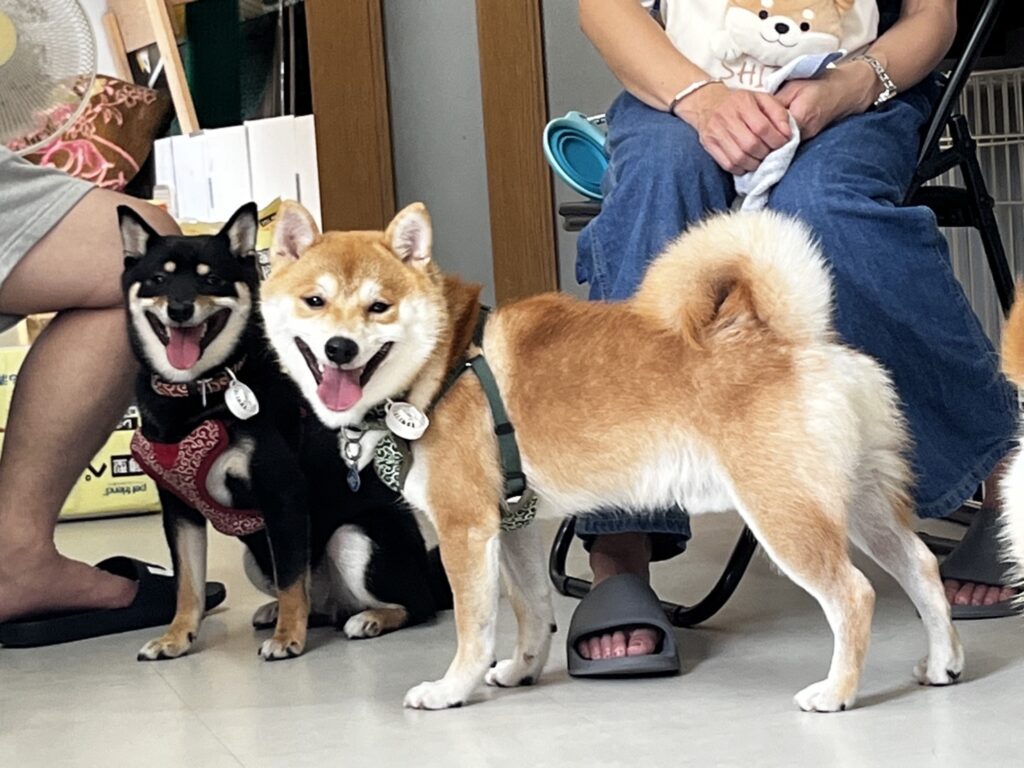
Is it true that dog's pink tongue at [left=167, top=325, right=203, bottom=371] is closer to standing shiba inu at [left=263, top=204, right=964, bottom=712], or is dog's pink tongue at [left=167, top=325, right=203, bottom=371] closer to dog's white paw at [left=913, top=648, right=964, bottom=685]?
standing shiba inu at [left=263, top=204, right=964, bottom=712]

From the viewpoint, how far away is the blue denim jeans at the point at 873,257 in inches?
68.1

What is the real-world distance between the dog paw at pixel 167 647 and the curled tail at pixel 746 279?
816mm

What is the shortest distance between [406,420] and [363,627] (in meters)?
0.47

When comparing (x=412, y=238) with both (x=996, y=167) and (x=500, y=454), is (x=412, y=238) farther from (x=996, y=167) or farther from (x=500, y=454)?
(x=996, y=167)

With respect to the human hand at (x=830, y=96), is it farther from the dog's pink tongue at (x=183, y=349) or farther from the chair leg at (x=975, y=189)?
the dog's pink tongue at (x=183, y=349)

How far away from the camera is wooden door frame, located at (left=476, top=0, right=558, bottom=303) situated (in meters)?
3.55

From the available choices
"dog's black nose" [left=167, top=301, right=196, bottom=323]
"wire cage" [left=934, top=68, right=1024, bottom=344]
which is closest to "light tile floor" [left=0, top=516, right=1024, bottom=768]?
"dog's black nose" [left=167, top=301, right=196, bottom=323]

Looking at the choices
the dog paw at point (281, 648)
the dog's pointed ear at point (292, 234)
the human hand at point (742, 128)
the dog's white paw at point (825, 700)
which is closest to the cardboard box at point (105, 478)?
the dog paw at point (281, 648)

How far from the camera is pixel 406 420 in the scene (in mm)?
1622

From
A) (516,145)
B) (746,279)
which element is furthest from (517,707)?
(516,145)

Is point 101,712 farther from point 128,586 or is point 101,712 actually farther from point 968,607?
point 968,607

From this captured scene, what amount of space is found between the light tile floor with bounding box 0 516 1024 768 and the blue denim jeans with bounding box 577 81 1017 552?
208mm

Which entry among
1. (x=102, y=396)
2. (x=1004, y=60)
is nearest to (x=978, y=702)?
(x=102, y=396)

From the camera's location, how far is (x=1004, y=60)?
102 inches
